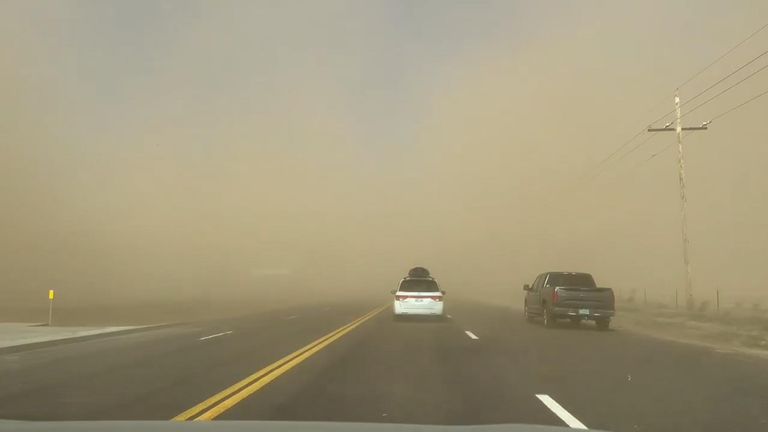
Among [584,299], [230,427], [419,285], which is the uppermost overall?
[419,285]

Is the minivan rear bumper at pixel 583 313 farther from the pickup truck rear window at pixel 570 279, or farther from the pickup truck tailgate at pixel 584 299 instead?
the pickup truck rear window at pixel 570 279

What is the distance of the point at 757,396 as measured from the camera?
956 centimetres

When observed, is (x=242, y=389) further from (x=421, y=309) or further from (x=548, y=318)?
(x=421, y=309)

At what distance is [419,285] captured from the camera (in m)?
27.1

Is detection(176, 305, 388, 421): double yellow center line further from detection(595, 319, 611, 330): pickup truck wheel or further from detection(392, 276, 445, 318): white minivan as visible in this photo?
detection(595, 319, 611, 330): pickup truck wheel

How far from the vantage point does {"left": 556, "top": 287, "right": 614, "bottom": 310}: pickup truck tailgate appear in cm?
2225

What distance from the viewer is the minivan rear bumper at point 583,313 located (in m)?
22.2

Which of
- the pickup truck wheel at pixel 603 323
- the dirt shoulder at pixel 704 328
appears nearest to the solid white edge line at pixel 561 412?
the dirt shoulder at pixel 704 328

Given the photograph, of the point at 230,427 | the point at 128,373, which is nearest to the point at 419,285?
the point at 128,373

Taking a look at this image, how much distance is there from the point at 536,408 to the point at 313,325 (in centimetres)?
1737

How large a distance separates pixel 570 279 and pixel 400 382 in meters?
15.6

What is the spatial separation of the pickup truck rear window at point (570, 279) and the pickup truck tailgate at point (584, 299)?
2121mm

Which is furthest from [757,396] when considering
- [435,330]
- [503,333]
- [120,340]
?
[120,340]

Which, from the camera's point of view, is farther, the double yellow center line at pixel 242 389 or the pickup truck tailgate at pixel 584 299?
the pickup truck tailgate at pixel 584 299
